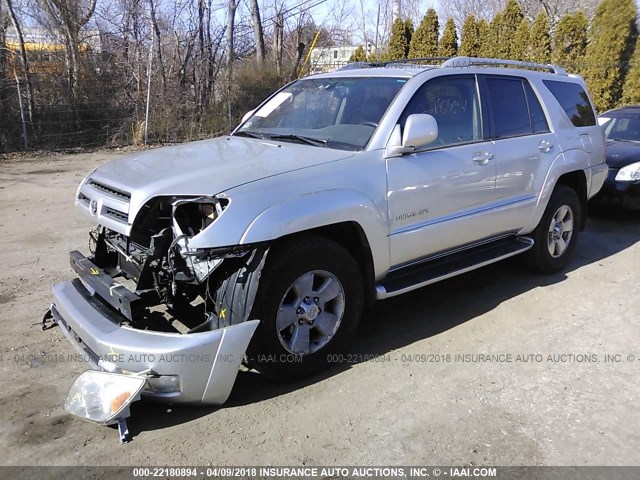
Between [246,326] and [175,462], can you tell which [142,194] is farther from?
[175,462]

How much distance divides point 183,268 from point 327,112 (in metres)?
1.85

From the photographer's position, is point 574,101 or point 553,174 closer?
point 553,174

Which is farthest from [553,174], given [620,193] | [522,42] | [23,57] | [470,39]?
[470,39]

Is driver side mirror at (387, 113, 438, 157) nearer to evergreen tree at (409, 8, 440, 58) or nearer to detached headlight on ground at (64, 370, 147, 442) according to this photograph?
detached headlight on ground at (64, 370, 147, 442)

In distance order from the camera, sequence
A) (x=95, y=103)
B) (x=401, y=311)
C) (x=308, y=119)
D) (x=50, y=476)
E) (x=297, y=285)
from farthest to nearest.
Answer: (x=95, y=103) < (x=401, y=311) < (x=308, y=119) < (x=297, y=285) < (x=50, y=476)

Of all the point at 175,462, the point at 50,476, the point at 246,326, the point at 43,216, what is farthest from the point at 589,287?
the point at 43,216

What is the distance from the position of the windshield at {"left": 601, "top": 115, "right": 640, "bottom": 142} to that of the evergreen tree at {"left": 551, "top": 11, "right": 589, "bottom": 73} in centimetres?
888

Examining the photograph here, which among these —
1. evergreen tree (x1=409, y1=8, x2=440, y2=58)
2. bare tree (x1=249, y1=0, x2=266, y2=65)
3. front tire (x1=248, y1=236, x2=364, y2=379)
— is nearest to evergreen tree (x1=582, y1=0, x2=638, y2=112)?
evergreen tree (x1=409, y1=8, x2=440, y2=58)

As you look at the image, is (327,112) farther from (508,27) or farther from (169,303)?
(508,27)

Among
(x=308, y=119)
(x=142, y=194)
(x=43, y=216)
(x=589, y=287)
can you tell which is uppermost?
(x=308, y=119)

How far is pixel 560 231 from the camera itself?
5.49m

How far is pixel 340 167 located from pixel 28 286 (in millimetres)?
3240

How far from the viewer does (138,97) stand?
14.5 metres

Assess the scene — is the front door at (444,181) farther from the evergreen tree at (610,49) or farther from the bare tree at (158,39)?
the evergreen tree at (610,49)
